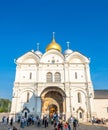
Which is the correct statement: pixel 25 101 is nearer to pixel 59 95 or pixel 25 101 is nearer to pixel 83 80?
pixel 59 95

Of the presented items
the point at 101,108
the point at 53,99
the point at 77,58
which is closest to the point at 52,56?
the point at 77,58

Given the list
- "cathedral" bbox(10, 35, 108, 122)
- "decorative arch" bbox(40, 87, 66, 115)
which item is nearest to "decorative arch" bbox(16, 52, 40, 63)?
"cathedral" bbox(10, 35, 108, 122)

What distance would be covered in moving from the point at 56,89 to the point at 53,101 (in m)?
2.38

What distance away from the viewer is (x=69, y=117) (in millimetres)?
26875

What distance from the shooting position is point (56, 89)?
2805cm

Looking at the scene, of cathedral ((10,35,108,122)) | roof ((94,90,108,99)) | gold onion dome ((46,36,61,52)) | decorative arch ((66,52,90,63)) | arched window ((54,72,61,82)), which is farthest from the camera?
gold onion dome ((46,36,61,52))

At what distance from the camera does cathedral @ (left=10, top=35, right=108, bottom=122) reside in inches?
1088

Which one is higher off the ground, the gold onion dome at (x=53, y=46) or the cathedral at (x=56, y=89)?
the gold onion dome at (x=53, y=46)

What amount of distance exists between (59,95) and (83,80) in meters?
5.05

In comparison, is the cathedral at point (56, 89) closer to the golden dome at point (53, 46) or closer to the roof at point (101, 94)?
the roof at point (101, 94)

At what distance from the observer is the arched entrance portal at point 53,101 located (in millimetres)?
27953

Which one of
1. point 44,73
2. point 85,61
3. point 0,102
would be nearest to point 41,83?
point 44,73

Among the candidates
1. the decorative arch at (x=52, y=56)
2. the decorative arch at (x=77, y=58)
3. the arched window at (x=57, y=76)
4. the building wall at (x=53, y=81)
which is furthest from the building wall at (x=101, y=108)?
the decorative arch at (x=52, y=56)

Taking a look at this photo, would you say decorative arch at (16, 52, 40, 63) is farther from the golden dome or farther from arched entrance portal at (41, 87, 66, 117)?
arched entrance portal at (41, 87, 66, 117)
